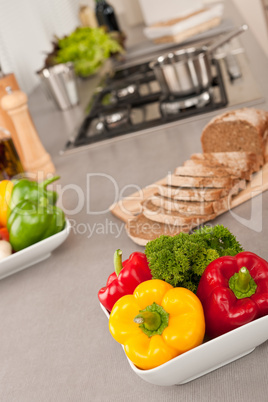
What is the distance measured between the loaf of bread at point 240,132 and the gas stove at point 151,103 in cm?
44

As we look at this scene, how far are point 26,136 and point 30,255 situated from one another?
0.60 metres

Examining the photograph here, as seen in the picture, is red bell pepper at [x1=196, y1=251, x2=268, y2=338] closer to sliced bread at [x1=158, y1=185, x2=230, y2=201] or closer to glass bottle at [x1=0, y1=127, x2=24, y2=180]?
sliced bread at [x1=158, y1=185, x2=230, y2=201]

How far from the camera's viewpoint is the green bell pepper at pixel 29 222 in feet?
3.79

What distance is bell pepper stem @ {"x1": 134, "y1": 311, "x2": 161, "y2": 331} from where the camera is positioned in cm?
65

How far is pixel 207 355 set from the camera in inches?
26.6

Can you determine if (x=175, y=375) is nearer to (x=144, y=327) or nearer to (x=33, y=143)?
(x=144, y=327)

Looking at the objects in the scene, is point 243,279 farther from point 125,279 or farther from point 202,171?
point 202,171

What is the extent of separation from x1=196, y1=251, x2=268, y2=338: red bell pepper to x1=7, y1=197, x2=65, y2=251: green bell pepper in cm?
53

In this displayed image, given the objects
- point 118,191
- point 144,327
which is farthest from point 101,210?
point 144,327

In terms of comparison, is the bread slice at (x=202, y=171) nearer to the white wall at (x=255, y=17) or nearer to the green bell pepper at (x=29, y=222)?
the green bell pepper at (x=29, y=222)

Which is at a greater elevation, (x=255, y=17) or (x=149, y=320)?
(x=149, y=320)

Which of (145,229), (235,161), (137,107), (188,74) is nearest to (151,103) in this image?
(137,107)

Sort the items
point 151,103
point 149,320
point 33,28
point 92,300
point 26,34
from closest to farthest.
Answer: point 149,320, point 92,300, point 151,103, point 26,34, point 33,28

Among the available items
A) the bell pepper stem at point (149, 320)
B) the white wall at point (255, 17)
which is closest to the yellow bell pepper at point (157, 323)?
the bell pepper stem at point (149, 320)
